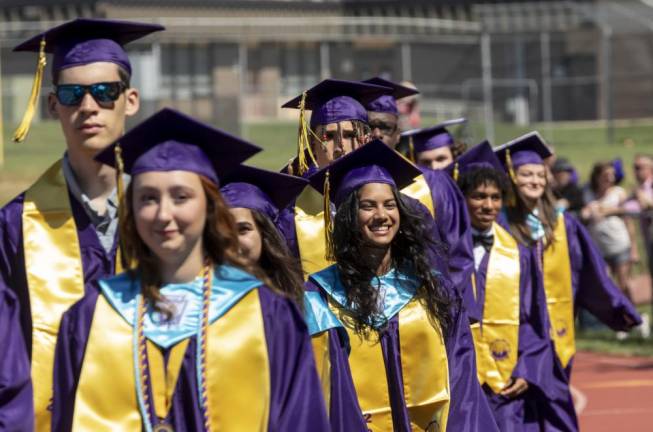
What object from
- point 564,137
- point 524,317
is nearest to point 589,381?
point 524,317

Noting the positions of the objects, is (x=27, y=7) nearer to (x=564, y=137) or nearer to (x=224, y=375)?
(x=564, y=137)

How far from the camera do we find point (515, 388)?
7.96 m

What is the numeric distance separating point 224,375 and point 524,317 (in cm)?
402

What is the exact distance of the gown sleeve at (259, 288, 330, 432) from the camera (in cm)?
445

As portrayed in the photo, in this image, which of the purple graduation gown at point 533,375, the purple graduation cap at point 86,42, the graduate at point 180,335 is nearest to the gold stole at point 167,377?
the graduate at point 180,335

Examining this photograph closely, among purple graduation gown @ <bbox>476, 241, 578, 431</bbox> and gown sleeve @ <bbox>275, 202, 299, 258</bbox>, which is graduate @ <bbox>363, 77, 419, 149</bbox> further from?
gown sleeve @ <bbox>275, 202, 299, 258</bbox>

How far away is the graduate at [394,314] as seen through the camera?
19.6 ft

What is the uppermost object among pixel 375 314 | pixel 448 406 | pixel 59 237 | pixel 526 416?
pixel 59 237

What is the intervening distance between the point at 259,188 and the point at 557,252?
3206 mm

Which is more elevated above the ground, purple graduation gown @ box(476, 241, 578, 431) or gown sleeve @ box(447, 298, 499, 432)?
gown sleeve @ box(447, 298, 499, 432)

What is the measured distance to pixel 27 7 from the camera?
1795 inches

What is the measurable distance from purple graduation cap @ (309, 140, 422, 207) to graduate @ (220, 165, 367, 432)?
29 cm

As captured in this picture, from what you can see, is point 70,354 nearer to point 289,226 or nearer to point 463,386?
point 463,386

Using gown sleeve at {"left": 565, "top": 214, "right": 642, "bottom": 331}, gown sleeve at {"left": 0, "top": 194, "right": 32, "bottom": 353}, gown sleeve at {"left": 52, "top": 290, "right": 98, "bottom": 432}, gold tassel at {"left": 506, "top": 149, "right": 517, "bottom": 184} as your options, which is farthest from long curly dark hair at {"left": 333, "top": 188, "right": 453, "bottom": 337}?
gown sleeve at {"left": 565, "top": 214, "right": 642, "bottom": 331}
